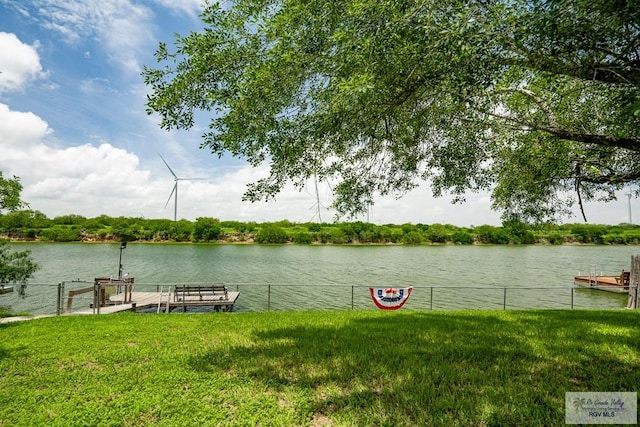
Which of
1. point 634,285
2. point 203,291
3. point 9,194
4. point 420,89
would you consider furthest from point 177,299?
point 634,285

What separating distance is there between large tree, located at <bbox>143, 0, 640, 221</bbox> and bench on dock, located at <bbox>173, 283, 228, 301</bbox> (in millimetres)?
13215

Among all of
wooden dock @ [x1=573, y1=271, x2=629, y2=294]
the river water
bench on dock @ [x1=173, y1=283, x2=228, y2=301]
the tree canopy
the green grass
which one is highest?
the tree canopy

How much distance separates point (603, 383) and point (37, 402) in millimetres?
8925

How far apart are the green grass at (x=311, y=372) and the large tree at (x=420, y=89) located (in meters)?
3.54

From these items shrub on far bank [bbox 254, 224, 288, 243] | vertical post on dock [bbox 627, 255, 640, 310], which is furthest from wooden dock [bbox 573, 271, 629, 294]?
shrub on far bank [bbox 254, 224, 288, 243]

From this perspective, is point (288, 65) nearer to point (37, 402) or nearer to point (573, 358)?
point (37, 402)

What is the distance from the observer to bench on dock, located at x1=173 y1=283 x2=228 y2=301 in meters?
19.8

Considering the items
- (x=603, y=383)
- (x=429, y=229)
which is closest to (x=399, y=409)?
(x=603, y=383)

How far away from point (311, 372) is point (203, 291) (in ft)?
51.2

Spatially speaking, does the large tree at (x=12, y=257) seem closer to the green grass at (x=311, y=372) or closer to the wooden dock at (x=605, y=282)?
the green grass at (x=311, y=372)

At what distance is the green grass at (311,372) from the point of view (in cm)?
525

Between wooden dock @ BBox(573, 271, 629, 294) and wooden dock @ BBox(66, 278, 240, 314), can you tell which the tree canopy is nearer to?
wooden dock @ BBox(66, 278, 240, 314)

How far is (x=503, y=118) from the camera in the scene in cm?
889

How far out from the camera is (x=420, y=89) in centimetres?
650
